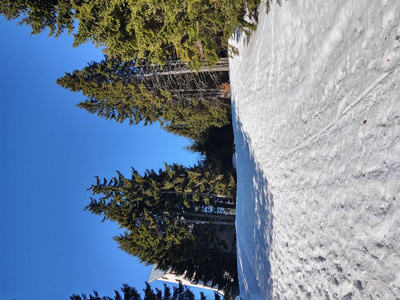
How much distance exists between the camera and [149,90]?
21.7m

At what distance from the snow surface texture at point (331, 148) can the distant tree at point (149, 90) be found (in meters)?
12.3

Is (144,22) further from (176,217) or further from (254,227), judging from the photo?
(176,217)

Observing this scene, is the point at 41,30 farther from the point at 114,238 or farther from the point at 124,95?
the point at 114,238

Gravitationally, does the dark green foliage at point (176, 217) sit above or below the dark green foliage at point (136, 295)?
above

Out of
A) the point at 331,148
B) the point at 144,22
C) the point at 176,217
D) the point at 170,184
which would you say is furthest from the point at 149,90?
the point at 331,148

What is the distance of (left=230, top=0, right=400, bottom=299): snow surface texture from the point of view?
3.80m

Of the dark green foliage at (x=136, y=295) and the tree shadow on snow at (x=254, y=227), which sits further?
the dark green foliage at (x=136, y=295)

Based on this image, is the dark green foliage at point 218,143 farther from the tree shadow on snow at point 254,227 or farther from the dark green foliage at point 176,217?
the tree shadow on snow at point 254,227

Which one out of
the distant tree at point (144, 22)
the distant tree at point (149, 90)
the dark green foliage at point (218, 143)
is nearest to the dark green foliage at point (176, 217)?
the distant tree at point (149, 90)

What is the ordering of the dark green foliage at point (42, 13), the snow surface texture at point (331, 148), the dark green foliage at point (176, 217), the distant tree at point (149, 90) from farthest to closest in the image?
1. the distant tree at point (149, 90)
2. the dark green foliage at point (176, 217)
3. the dark green foliage at point (42, 13)
4. the snow surface texture at point (331, 148)

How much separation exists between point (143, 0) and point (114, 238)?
14717 mm

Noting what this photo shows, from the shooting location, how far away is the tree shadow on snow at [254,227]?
9.57 meters

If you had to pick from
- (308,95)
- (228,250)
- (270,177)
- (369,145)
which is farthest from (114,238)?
(369,145)

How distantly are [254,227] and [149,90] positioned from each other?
1327cm
